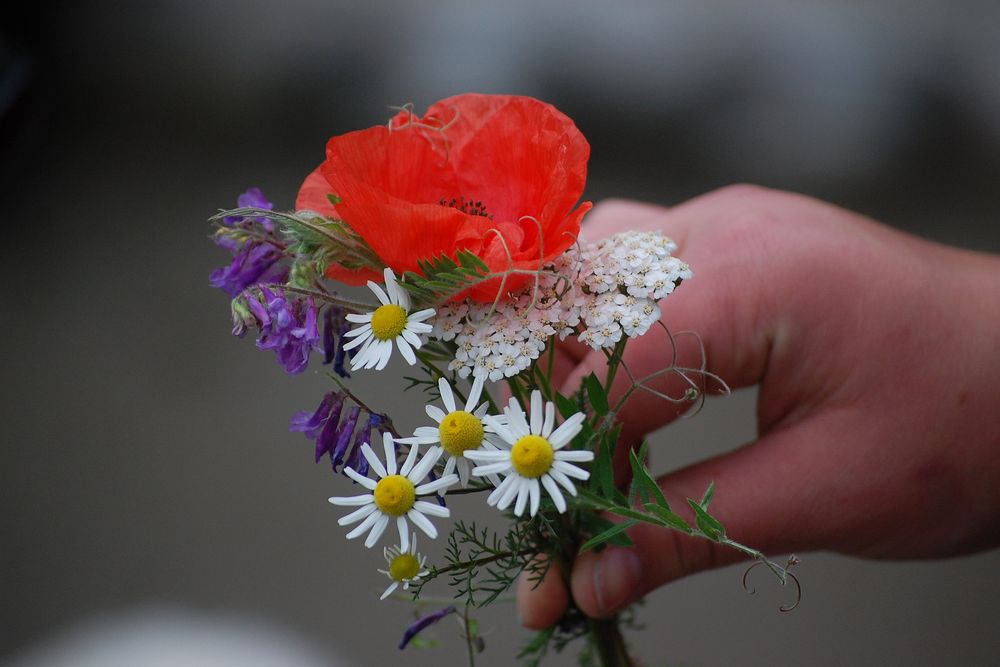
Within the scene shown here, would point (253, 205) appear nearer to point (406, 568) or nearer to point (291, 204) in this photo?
point (406, 568)

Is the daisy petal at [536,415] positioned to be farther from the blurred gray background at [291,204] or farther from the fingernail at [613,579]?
the blurred gray background at [291,204]

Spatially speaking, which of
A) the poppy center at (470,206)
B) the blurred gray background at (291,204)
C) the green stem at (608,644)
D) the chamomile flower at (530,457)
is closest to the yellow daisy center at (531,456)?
the chamomile flower at (530,457)

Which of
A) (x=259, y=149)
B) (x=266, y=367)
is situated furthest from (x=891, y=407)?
(x=259, y=149)

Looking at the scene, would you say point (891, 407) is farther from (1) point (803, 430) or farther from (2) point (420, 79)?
(2) point (420, 79)

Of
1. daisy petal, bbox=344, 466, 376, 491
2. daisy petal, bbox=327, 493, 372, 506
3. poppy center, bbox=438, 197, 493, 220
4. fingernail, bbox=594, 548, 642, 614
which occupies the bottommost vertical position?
fingernail, bbox=594, 548, 642, 614

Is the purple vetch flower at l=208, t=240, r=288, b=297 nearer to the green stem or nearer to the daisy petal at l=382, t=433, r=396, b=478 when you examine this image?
the daisy petal at l=382, t=433, r=396, b=478

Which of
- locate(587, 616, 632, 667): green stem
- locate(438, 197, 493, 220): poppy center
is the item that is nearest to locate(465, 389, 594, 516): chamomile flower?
locate(438, 197, 493, 220): poppy center

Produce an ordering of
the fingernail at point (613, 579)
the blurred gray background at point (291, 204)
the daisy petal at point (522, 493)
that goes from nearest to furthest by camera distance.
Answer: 1. the daisy petal at point (522, 493)
2. the fingernail at point (613, 579)
3. the blurred gray background at point (291, 204)
